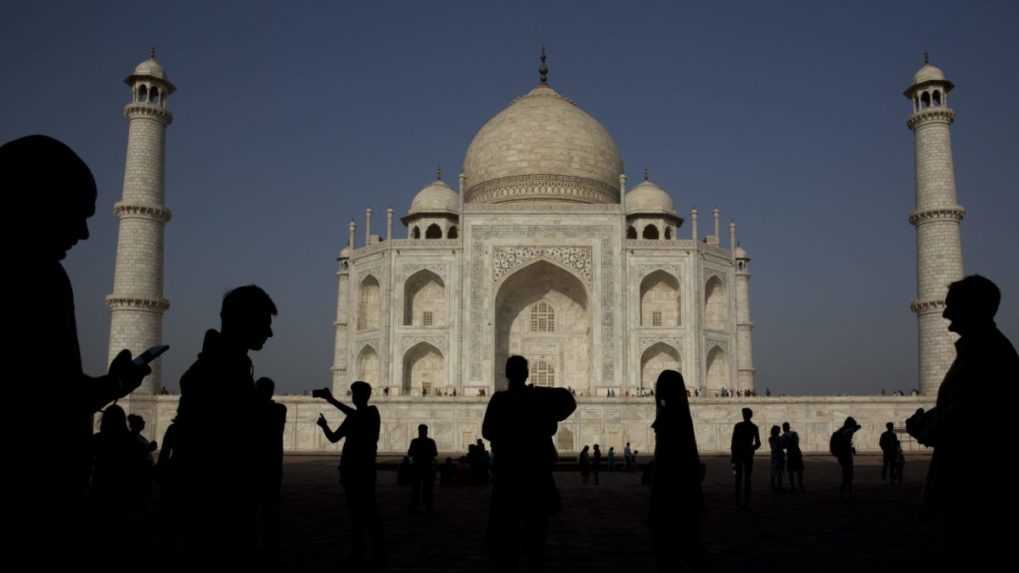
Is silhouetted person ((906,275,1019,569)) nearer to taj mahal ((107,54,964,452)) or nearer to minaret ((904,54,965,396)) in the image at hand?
taj mahal ((107,54,964,452))

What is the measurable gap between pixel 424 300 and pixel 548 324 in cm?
443

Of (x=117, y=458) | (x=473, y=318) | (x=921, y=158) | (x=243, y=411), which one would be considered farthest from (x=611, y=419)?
(x=243, y=411)

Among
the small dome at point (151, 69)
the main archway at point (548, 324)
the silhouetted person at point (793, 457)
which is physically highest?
the small dome at point (151, 69)

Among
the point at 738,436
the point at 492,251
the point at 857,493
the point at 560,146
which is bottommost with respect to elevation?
the point at 857,493

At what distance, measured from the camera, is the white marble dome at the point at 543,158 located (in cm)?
3422

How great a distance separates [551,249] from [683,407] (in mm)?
25712

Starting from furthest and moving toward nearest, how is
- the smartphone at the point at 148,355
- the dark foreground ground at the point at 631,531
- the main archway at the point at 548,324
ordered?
the main archway at the point at 548,324 < the dark foreground ground at the point at 631,531 < the smartphone at the point at 148,355

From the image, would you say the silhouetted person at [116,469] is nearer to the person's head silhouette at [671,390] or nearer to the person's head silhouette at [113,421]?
the person's head silhouette at [113,421]

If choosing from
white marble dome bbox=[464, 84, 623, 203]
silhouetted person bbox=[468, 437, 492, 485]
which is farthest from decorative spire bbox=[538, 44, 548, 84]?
silhouetted person bbox=[468, 437, 492, 485]

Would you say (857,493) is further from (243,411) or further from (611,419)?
(611,419)

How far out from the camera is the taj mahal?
2466 cm

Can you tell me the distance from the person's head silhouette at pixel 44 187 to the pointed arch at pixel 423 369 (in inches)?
1119

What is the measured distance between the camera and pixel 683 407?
455 centimetres

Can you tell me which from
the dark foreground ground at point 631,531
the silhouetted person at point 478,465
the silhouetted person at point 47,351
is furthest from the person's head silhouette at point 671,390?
the silhouetted person at point 478,465
